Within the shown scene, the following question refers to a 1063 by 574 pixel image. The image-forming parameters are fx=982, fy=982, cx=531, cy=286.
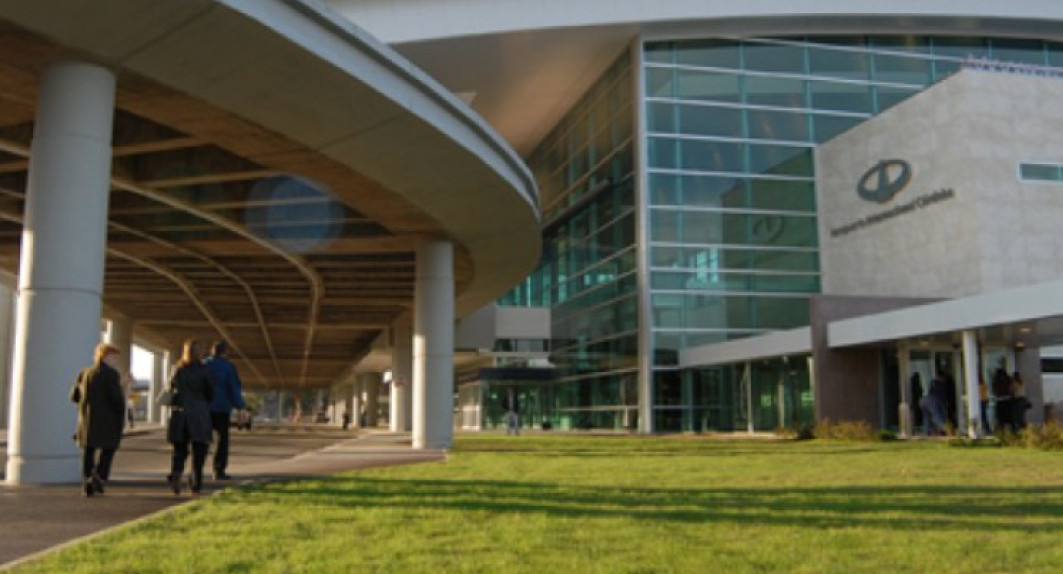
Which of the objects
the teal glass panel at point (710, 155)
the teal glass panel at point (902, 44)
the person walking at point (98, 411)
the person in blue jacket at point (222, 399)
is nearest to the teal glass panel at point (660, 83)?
the teal glass panel at point (710, 155)

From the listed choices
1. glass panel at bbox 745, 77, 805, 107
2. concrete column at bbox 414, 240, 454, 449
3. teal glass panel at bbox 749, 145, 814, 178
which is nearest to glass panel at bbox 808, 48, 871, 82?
glass panel at bbox 745, 77, 805, 107

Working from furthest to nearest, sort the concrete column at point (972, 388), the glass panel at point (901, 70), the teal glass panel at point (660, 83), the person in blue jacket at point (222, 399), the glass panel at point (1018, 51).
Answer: the glass panel at point (1018, 51)
the glass panel at point (901, 70)
the teal glass panel at point (660, 83)
the concrete column at point (972, 388)
the person in blue jacket at point (222, 399)

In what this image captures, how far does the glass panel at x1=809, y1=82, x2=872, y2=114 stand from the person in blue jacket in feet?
94.6

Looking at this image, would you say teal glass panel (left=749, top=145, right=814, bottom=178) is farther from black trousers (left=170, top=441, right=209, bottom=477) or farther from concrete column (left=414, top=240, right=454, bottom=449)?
black trousers (left=170, top=441, right=209, bottom=477)

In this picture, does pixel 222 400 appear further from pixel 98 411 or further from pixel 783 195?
pixel 783 195

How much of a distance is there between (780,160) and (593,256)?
27.5 ft

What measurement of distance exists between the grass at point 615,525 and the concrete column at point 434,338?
9542mm

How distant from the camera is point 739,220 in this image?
34.2 m

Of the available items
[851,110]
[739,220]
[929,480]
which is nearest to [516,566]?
[929,480]

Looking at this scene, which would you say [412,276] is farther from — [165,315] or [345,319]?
[165,315]

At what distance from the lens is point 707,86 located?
34969 millimetres

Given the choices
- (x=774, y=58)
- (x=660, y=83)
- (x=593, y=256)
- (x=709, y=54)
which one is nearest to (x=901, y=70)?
(x=774, y=58)

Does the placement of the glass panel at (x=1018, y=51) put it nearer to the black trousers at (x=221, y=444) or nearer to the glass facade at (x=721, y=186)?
the glass facade at (x=721, y=186)

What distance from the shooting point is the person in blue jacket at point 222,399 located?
10891mm
